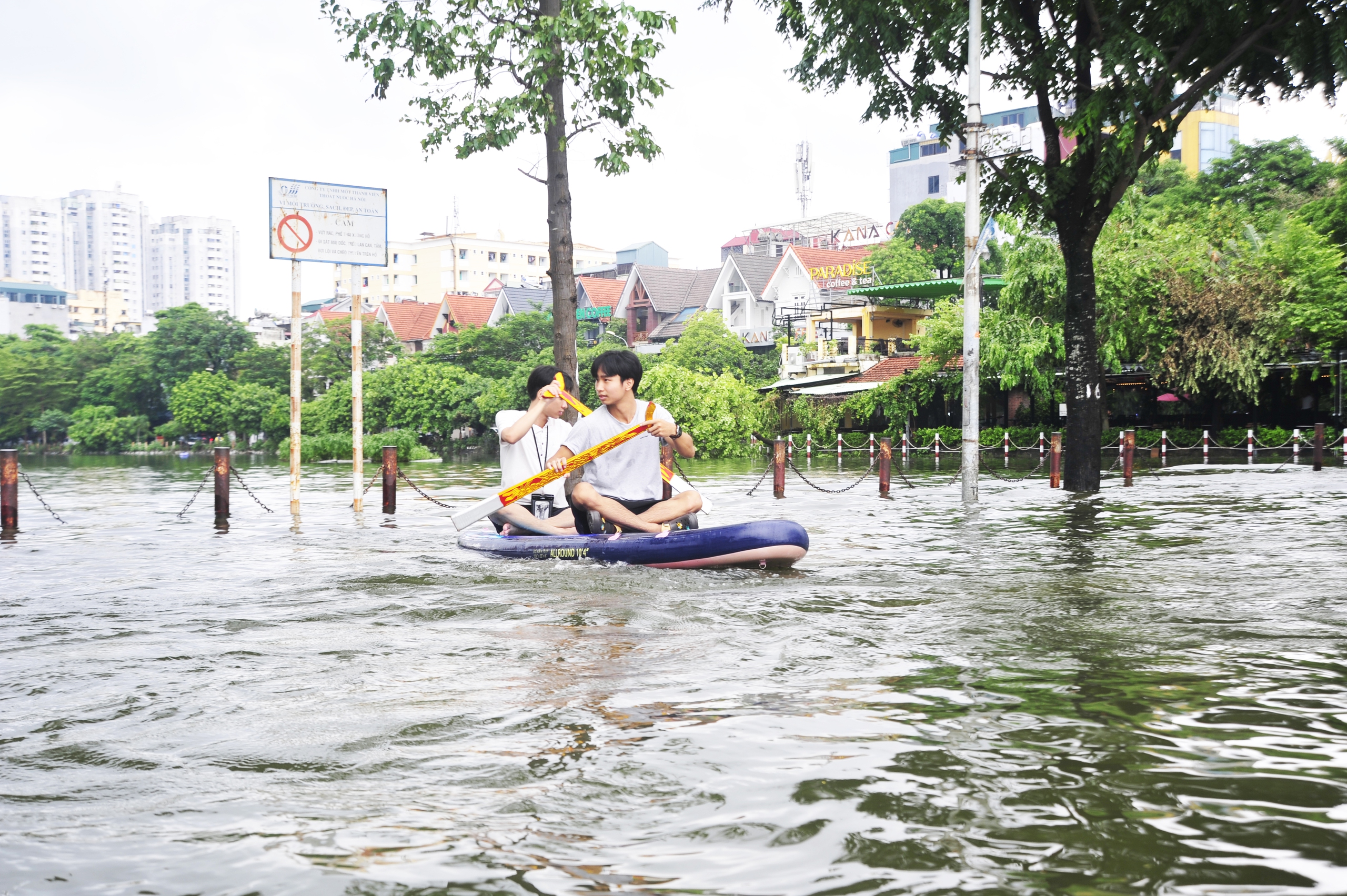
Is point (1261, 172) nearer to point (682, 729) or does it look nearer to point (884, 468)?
point (884, 468)

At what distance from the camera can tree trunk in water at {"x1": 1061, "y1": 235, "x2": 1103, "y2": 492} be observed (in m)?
18.6

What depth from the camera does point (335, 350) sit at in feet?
202

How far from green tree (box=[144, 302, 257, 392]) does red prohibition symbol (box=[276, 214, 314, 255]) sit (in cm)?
5662

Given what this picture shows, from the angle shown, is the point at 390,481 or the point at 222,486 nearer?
the point at 222,486

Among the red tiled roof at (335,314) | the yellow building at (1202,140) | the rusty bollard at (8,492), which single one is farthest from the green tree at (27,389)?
the yellow building at (1202,140)

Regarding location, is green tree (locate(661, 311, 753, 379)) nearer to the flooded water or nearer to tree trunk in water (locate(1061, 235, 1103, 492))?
tree trunk in water (locate(1061, 235, 1103, 492))

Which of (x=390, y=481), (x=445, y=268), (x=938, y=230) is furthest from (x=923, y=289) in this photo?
(x=445, y=268)

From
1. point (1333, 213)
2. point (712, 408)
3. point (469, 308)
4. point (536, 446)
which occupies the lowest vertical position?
point (536, 446)

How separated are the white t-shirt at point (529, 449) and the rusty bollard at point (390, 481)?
6700 mm

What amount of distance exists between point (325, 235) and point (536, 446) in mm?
5981

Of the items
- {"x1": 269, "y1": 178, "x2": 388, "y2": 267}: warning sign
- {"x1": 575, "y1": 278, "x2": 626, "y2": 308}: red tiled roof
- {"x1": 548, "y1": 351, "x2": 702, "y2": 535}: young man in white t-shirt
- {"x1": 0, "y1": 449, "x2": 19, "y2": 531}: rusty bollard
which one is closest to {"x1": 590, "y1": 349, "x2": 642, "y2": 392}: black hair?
{"x1": 548, "y1": 351, "x2": 702, "y2": 535}: young man in white t-shirt

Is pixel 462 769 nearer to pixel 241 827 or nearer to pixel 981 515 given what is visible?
pixel 241 827

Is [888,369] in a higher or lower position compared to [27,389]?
lower

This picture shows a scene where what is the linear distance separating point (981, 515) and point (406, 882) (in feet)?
44.5
